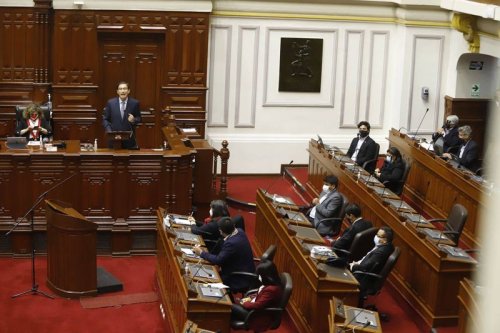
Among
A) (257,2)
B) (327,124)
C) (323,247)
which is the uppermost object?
(257,2)

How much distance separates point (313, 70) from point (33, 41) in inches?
181

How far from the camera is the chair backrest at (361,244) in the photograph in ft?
24.5

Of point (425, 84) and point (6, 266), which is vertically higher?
point (425, 84)

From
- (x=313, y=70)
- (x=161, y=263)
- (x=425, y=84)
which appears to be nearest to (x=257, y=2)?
(x=313, y=70)

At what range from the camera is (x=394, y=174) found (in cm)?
1012

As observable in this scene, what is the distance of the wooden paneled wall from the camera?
11.7 meters

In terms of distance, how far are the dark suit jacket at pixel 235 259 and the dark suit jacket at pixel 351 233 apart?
1.17 meters

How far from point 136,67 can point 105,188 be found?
3582 millimetres

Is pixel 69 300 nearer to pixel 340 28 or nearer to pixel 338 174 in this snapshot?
pixel 338 174

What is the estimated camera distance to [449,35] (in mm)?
13070

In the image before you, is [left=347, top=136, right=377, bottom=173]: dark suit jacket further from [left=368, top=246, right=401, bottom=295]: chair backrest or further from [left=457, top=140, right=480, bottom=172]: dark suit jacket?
[left=368, top=246, right=401, bottom=295]: chair backrest

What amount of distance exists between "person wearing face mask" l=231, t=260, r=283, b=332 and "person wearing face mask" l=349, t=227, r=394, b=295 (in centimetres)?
117

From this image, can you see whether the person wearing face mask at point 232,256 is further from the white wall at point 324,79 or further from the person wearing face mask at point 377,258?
the white wall at point 324,79

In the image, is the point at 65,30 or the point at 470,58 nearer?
the point at 65,30
